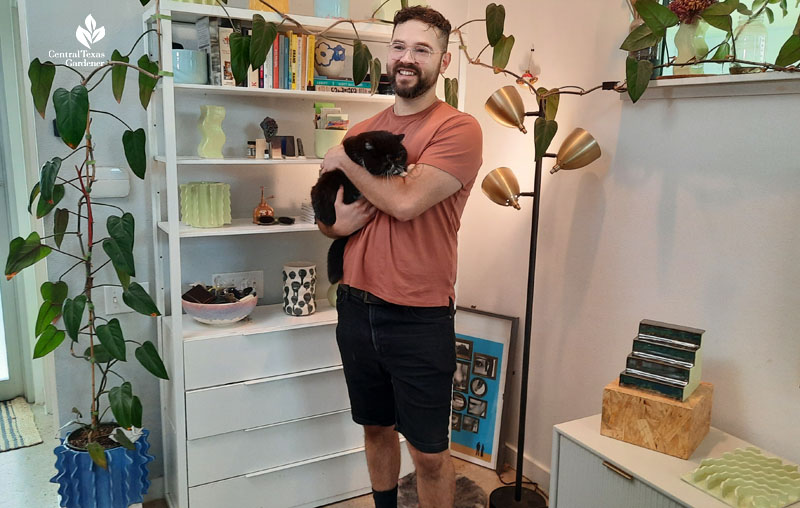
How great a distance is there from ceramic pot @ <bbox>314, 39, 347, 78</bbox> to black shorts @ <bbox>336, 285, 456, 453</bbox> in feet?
2.85

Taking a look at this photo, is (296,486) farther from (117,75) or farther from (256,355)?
(117,75)

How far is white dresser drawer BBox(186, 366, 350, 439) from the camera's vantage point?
7.23ft

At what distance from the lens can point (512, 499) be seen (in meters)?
2.48

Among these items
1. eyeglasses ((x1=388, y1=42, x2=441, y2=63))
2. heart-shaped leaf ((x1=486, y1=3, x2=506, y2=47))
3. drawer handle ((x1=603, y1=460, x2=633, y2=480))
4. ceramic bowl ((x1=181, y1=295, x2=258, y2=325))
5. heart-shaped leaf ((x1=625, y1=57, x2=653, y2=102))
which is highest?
heart-shaped leaf ((x1=486, y1=3, x2=506, y2=47))

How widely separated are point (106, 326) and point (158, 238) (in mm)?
408

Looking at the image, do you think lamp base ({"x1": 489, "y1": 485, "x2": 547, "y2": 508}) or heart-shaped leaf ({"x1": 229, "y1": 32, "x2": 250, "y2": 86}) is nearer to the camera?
heart-shaped leaf ({"x1": 229, "y1": 32, "x2": 250, "y2": 86})

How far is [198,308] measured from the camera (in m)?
2.21

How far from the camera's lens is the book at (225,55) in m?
2.15

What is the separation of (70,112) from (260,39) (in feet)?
1.95

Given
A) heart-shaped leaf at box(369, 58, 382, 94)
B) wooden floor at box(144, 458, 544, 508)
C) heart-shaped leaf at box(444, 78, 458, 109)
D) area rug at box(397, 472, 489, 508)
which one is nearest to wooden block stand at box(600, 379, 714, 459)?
area rug at box(397, 472, 489, 508)

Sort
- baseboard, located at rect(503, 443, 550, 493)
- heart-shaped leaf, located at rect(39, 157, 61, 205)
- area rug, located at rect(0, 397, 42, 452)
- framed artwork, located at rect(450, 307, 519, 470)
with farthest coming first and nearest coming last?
area rug, located at rect(0, 397, 42, 452) → framed artwork, located at rect(450, 307, 519, 470) → baseboard, located at rect(503, 443, 550, 493) → heart-shaped leaf, located at rect(39, 157, 61, 205)

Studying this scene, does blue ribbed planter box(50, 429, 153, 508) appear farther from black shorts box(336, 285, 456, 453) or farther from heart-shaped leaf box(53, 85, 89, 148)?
heart-shaped leaf box(53, 85, 89, 148)

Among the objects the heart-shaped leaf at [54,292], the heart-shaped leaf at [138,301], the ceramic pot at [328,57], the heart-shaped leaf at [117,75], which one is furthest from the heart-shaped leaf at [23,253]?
the ceramic pot at [328,57]

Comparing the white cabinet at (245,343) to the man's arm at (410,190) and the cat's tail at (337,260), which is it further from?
the man's arm at (410,190)
